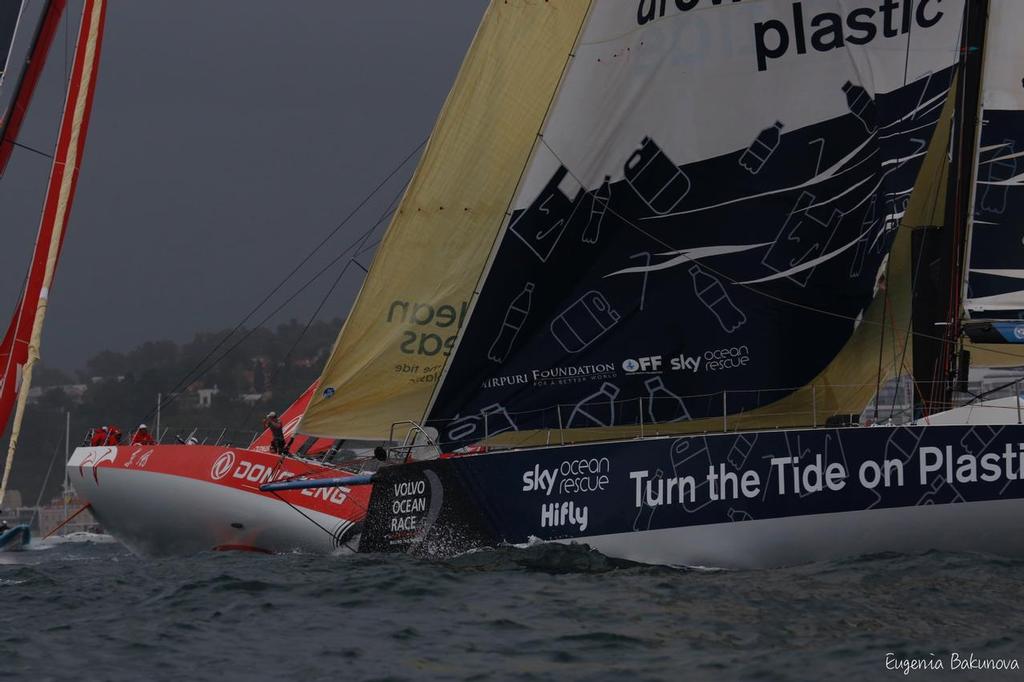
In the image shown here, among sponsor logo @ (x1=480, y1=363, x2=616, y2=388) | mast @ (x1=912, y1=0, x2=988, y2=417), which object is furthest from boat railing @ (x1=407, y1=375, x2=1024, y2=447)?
mast @ (x1=912, y1=0, x2=988, y2=417)

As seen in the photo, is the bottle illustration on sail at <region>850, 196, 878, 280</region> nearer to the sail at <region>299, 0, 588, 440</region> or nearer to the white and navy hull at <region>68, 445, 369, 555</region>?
the sail at <region>299, 0, 588, 440</region>

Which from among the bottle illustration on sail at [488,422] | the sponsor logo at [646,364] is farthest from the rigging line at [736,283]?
the bottle illustration on sail at [488,422]

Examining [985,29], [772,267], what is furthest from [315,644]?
[985,29]

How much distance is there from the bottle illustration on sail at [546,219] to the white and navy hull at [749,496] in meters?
2.01

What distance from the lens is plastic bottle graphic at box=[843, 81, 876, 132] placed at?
14203 millimetres

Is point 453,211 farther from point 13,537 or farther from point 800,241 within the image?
point 13,537

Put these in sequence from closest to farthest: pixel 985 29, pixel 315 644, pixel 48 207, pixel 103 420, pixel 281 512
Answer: pixel 315 644, pixel 985 29, pixel 48 207, pixel 281 512, pixel 103 420

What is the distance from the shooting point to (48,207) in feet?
50.4

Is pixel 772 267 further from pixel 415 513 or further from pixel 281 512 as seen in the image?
pixel 281 512

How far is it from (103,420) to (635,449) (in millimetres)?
64947

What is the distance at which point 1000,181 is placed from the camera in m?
14.0

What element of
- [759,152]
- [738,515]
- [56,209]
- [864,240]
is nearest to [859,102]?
[759,152]

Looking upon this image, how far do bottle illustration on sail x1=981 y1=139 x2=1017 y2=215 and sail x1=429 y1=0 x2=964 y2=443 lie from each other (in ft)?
2.85

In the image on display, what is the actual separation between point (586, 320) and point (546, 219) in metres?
0.98
